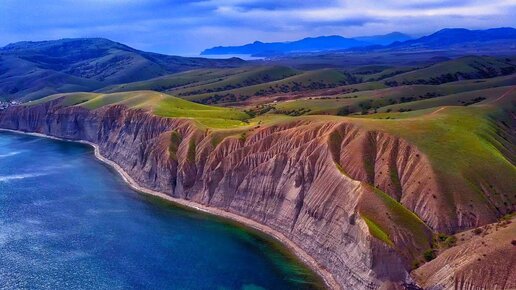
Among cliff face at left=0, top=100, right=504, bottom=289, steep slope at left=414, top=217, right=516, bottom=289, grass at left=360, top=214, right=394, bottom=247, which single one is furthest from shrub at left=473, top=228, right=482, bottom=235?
grass at left=360, top=214, right=394, bottom=247

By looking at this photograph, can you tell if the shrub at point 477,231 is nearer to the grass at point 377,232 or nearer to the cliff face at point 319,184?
A: the cliff face at point 319,184

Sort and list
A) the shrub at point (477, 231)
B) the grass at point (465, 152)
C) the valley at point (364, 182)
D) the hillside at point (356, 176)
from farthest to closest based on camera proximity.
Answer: the grass at point (465, 152) < the hillside at point (356, 176) < the shrub at point (477, 231) < the valley at point (364, 182)

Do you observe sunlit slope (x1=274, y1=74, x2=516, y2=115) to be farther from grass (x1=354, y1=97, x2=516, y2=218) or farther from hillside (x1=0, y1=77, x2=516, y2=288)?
Answer: grass (x1=354, y1=97, x2=516, y2=218)

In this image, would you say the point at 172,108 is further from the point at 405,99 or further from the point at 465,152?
the point at 465,152

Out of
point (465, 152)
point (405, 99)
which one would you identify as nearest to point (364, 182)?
point (465, 152)

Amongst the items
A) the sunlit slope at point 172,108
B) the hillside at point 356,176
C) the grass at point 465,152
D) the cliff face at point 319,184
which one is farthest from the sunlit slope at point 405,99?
the cliff face at point 319,184

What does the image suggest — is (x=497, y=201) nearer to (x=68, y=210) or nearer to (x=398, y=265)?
(x=398, y=265)
